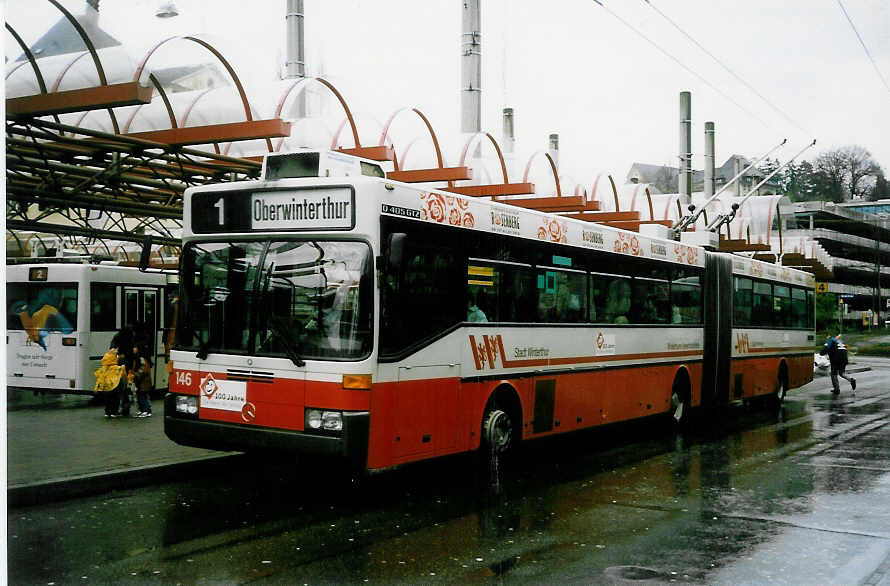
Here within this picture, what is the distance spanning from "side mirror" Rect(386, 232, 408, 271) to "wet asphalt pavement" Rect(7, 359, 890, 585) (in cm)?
230

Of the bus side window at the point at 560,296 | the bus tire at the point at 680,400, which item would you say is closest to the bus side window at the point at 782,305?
the bus tire at the point at 680,400

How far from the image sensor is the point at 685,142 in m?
33.8

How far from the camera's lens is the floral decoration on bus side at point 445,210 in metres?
9.91

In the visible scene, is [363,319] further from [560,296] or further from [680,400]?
[680,400]

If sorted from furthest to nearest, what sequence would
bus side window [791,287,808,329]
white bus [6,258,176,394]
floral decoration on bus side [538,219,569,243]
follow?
1. bus side window [791,287,808,329]
2. white bus [6,258,176,394]
3. floral decoration on bus side [538,219,569,243]

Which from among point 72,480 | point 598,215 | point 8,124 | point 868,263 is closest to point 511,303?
point 72,480

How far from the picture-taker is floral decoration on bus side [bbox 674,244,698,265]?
1652cm

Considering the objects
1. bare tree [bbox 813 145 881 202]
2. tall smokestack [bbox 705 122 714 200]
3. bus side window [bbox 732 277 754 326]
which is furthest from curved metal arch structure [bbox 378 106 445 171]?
tall smokestack [bbox 705 122 714 200]

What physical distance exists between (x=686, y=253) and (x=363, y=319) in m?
9.48

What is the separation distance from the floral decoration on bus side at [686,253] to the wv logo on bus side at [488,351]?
6.37 meters

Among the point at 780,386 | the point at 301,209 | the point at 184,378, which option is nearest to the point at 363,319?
the point at 301,209

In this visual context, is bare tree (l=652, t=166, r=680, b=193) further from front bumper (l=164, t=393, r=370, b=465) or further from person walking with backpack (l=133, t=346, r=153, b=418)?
front bumper (l=164, t=393, r=370, b=465)

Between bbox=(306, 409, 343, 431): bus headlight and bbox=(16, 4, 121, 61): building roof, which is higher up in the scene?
bbox=(16, 4, 121, 61): building roof

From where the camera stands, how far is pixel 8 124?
1066 cm
